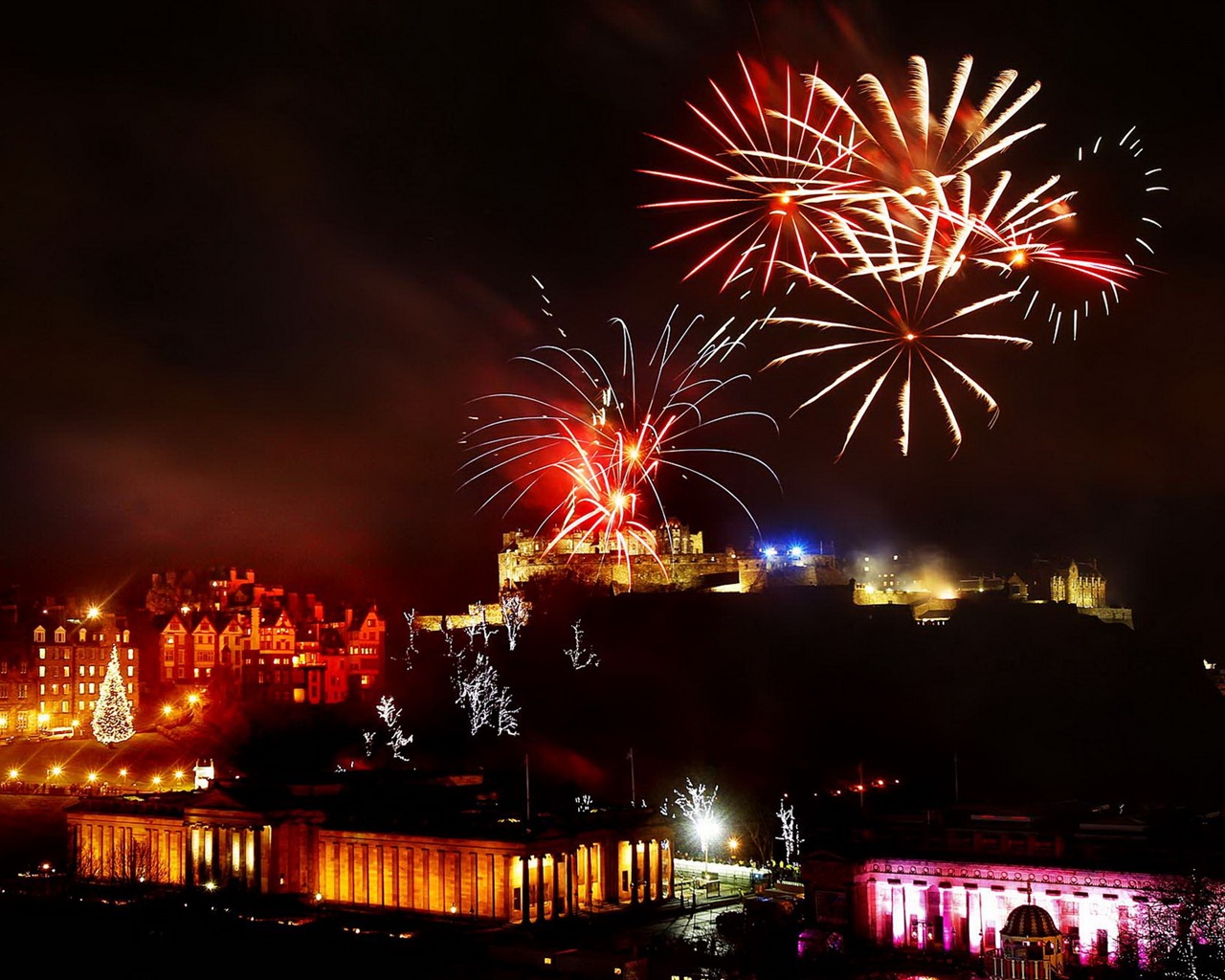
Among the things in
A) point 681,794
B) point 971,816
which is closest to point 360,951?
point 971,816

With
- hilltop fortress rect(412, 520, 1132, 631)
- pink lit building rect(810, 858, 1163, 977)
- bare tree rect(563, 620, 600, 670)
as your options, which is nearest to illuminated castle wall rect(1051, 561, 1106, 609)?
hilltop fortress rect(412, 520, 1132, 631)

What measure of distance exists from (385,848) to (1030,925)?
89.8 feet

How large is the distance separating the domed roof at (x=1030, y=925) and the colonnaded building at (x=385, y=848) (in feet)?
61.2

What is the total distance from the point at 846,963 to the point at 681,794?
33.9m

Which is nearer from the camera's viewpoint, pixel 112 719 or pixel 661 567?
pixel 112 719

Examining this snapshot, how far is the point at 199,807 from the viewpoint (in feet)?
202

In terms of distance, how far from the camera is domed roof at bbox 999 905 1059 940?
36906 mm

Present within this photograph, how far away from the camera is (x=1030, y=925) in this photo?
37.0 m

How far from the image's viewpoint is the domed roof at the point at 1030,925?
36906 mm

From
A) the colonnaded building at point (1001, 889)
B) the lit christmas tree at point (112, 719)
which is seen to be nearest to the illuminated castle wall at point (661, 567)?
the lit christmas tree at point (112, 719)

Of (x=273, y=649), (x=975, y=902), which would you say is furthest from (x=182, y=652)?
(x=975, y=902)

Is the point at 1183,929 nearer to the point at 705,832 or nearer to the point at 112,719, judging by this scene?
the point at 705,832

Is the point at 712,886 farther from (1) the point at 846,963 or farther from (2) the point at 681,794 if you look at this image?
(2) the point at 681,794

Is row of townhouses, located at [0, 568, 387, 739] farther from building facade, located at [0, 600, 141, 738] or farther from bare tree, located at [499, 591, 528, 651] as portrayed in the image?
bare tree, located at [499, 591, 528, 651]
